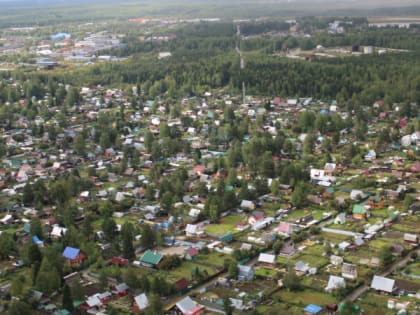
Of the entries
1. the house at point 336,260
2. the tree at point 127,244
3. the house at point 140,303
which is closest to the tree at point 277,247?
the house at point 336,260

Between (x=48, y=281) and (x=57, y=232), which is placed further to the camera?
(x=57, y=232)

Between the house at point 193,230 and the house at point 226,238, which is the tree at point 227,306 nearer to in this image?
the house at point 226,238

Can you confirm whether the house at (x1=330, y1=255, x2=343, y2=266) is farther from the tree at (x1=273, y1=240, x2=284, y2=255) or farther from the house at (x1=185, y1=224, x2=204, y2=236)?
the house at (x1=185, y1=224, x2=204, y2=236)

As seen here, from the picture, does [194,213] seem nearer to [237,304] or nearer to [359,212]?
[359,212]

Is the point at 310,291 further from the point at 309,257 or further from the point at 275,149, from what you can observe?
the point at 275,149

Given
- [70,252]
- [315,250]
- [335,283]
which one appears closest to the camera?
[335,283]

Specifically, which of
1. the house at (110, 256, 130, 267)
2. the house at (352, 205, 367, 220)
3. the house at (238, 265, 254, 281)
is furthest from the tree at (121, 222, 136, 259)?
the house at (352, 205, 367, 220)

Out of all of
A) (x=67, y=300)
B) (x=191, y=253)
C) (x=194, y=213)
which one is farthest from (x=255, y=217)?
(x=67, y=300)
